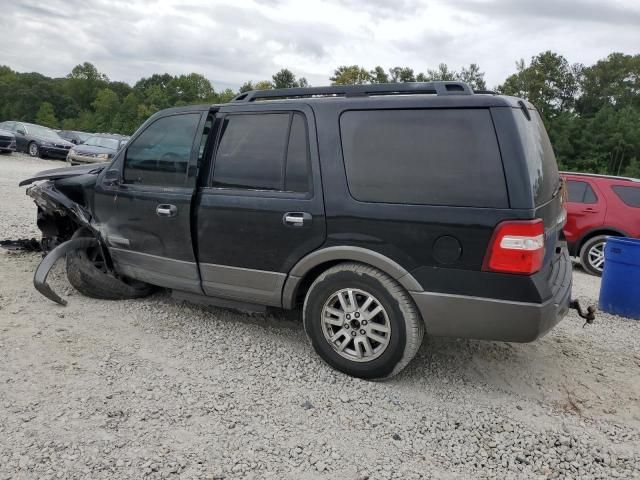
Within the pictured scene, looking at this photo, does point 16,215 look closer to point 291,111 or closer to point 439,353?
point 291,111

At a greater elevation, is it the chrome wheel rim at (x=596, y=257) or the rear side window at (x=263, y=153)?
the rear side window at (x=263, y=153)

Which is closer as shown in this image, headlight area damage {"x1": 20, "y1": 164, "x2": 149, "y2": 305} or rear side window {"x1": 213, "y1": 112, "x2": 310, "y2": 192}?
rear side window {"x1": 213, "y1": 112, "x2": 310, "y2": 192}

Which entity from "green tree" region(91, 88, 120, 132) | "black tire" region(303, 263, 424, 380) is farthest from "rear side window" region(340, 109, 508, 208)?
"green tree" region(91, 88, 120, 132)

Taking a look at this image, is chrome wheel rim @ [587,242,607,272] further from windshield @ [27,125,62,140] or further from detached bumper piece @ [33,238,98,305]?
windshield @ [27,125,62,140]

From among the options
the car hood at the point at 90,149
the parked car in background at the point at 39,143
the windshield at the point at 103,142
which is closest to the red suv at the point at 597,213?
the car hood at the point at 90,149

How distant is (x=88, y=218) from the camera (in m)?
5.00

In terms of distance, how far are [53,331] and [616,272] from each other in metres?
5.53

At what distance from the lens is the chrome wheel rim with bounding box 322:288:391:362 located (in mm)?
3575

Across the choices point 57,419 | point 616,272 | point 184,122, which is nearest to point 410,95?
point 184,122

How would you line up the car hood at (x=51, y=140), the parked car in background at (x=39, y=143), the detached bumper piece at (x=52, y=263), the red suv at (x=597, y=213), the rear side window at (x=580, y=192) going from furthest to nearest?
the car hood at (x=51, y=140) → the parked car in background at (x=39, y=143) → the rear side window at (x=580, y=192) → the red suv at (x=597, y=213) → the detached bumper piece at (x=52, y=263)

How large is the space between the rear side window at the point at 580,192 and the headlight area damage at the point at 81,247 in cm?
690

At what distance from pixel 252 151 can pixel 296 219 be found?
2.27ft

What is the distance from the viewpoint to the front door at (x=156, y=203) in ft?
14.1

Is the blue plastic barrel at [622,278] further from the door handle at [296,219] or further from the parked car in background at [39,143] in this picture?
the parked car in background at [39,143]
